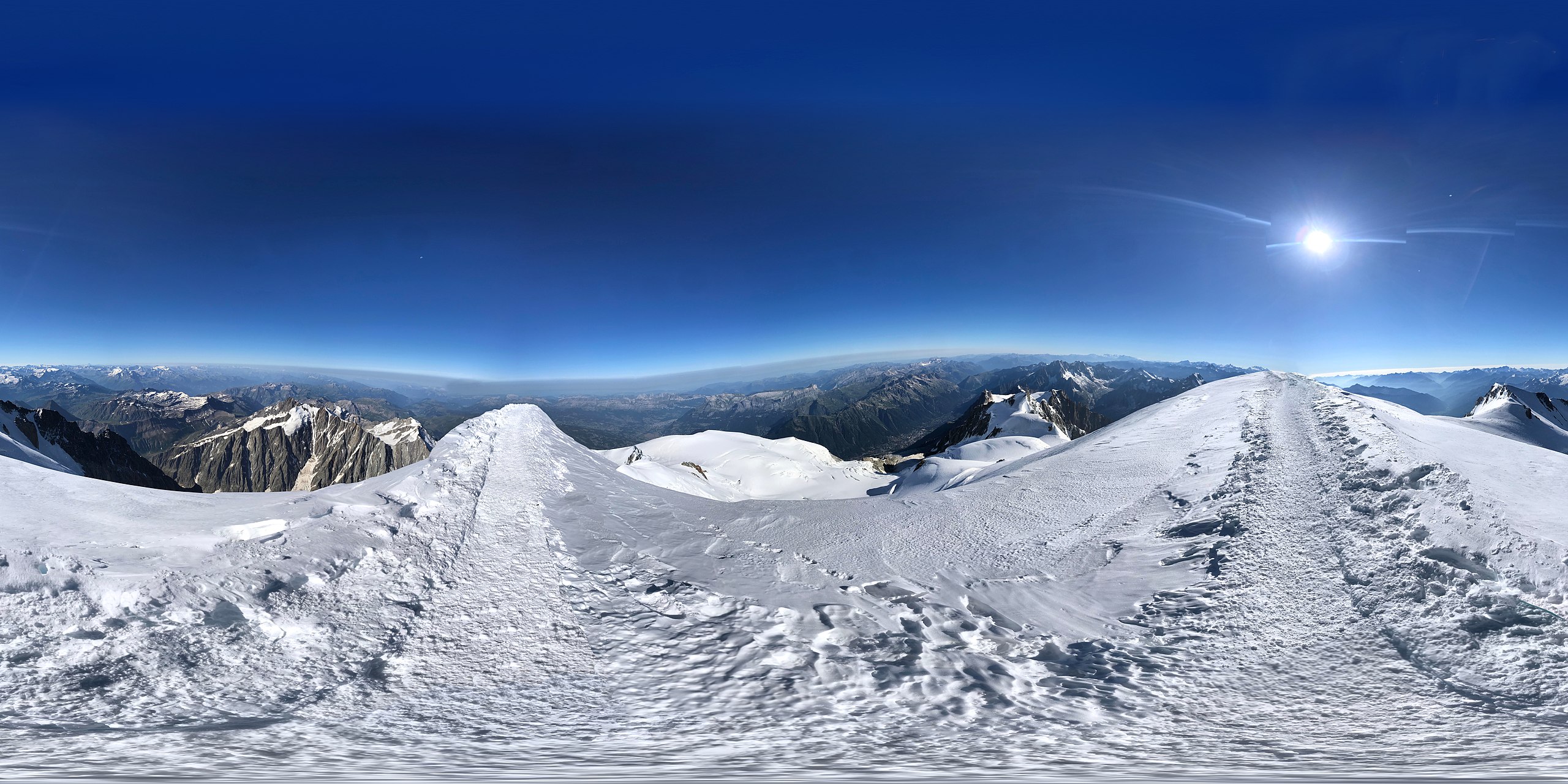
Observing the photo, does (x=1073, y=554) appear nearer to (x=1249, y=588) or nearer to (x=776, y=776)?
(x=1249, y=588)

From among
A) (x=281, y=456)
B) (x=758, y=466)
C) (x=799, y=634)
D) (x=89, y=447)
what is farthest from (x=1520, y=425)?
(x=281, y=456)

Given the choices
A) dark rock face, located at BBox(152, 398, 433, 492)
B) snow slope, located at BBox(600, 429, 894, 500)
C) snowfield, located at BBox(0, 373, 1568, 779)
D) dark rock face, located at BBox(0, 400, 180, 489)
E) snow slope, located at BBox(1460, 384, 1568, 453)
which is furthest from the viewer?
dark rock face, located at BBox(152, 398, 433, 492)

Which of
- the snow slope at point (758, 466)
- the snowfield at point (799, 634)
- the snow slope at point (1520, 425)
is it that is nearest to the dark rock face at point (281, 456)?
the snow slope at point (758, 466)

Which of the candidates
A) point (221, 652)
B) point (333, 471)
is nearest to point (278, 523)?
point (221, 652)

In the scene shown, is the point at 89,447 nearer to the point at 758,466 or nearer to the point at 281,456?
the point at 281,456

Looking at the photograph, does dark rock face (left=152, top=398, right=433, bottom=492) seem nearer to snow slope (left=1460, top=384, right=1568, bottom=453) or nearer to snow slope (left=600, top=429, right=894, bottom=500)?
snow slope (left=600, top=429, right=894, bottom=500)

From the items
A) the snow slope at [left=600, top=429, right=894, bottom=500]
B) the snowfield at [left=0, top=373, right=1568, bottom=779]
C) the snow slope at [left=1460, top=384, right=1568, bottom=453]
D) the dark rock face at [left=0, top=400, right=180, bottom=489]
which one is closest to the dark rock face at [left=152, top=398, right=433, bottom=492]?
the dark rock face at [left=0, top=400, right=180, bottom=489]
